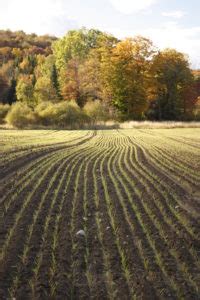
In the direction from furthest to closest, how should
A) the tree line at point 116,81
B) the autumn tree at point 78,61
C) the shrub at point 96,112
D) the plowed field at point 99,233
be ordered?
the autumn tree at point 78,61 → the tree line at point 116,81 → the shrub at point 96,112 → the plowed field at point 99,233

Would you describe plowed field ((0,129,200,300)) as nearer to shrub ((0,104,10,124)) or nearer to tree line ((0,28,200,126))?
tree line ((0,28,200,126))

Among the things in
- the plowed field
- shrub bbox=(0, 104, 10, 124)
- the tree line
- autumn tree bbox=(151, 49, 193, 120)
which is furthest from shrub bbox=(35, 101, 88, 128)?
the plowed field

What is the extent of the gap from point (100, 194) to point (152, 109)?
58.7 metres

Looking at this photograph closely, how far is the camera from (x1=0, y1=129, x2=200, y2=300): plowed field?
23.2ft

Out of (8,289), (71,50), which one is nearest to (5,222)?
(8,289)

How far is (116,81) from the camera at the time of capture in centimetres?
6419

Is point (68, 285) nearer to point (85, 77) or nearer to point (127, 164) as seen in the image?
point (127, 164)

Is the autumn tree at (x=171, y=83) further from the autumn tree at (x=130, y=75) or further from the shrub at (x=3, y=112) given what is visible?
the shrub at (x=3, y=112)

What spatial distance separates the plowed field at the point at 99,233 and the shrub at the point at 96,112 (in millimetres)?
43140

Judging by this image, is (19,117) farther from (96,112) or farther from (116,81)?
(116,81)

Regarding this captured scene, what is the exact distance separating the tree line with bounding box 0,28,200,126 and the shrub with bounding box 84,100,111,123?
147 millimetres

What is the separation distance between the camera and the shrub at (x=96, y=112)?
60.3 metres

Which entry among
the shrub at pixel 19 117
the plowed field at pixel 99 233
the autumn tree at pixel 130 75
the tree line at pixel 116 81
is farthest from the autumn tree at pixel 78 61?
the plowed field at pixel 99 233

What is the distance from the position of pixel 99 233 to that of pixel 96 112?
51686 mm
